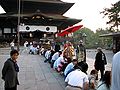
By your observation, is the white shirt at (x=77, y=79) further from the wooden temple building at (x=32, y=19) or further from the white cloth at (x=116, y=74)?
the wooden temple building at (x=32, y=19)

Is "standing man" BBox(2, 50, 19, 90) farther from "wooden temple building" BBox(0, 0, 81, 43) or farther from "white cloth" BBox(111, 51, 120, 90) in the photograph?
"wooden temple building" BBox(0, 0, 81, 43)

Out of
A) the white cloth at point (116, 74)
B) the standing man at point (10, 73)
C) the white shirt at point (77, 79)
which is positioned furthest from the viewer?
the standing man at point (10, 73)

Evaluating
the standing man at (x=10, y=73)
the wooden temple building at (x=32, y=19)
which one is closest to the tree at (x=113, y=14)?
the wooden temple building at (x=32, y=19)

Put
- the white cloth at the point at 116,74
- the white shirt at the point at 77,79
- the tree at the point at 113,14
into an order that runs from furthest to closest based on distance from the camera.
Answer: the tree at the point at 113,14
the white shirt at the point at 77,79
the white cloth at the point at 116,74

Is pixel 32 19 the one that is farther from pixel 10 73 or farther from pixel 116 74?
pixel 116 74

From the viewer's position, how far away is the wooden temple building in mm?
49281

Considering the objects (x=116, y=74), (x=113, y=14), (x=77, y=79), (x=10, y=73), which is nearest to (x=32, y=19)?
(x=113, y=14)

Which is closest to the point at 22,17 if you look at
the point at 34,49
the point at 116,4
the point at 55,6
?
the point at 55,6

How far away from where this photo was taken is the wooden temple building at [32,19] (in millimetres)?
49281

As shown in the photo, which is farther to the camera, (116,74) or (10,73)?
(10,73)

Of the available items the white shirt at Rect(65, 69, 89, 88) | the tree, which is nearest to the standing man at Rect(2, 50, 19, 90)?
the white shirt at Rect(65, 69, 89, 88)

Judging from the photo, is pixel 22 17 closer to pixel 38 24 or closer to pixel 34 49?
pixel 38 24

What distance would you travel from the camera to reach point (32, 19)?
1969 inches

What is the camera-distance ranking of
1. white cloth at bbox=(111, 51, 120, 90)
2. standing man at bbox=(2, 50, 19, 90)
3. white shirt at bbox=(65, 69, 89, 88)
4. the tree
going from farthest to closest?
the tree
standing man at bbox=(2, 50, 19, 90)
white shirt at bbox=(65, 69, 89, 88)
white cloth at bbox=(111, 51, 120, 90)
